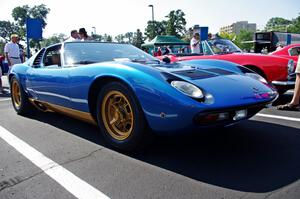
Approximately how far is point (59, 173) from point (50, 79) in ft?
4.92

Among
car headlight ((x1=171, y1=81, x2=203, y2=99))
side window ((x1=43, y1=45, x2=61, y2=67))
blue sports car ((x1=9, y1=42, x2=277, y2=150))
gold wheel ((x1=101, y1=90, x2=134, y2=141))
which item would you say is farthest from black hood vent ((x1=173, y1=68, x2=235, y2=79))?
side window ((x1=43, y1=45, x2=61, y2=67))

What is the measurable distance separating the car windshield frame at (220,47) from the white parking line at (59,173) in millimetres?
4534

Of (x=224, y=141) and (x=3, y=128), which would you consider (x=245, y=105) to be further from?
(x=3, y=128)

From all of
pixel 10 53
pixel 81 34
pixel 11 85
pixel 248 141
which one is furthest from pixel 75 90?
pixel 10 53

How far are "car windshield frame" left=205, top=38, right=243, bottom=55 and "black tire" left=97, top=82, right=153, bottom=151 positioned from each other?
A: 4.11 meters

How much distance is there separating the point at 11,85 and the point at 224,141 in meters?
3.73

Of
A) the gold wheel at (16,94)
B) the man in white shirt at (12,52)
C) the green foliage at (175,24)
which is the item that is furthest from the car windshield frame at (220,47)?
the green foliage at (175,24)

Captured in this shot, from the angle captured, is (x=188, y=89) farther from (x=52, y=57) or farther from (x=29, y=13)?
(x=29, y=13)

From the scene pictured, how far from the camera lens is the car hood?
2.49m

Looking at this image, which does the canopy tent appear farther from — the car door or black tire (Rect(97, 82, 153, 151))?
black tire (Rect(97, 82, 153, 151))

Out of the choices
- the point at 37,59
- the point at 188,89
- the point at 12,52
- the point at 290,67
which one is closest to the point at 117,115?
the point at 188,89

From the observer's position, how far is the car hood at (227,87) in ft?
8.17

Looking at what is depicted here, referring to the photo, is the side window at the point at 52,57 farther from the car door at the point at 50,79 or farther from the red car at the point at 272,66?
the red car at the point at 272,66

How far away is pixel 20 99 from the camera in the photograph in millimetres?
4758
